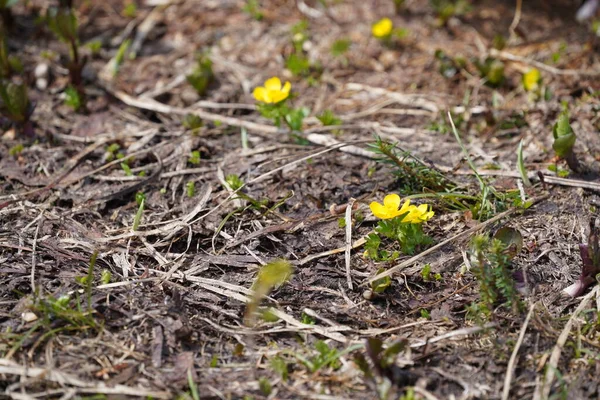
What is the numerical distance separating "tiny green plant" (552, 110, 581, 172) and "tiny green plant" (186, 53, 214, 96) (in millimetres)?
1881

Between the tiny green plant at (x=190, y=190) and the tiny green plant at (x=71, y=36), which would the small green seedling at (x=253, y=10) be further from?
the tiny green plant at (x=190, y=190)

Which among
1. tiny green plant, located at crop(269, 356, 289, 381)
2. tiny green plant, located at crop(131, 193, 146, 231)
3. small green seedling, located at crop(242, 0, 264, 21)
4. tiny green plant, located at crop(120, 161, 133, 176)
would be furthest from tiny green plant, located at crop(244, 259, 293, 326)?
small green seedling, located at crop(242, 0, 264, 21)

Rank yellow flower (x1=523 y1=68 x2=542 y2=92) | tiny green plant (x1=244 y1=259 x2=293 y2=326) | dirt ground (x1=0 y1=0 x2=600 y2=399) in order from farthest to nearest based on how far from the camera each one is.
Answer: yellow flower (x1=523 y1=68 x2=542 y2=92) → tiny green plant (x1=244 y1=259 x2=293 y2=326) → dirt ground (x1=0 y1=0 x2=600 y2=399)

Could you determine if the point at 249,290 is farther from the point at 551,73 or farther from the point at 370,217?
the point at 551,73

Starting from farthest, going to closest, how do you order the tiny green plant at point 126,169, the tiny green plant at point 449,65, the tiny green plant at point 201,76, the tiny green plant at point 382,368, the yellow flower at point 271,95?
the tiny green plant at point 449,65 → the tiny green plant at point 201,76 → the yellow flower at point 271,95 → the tiny green plant at point 126,169 → the tiny green plant at point 382,368

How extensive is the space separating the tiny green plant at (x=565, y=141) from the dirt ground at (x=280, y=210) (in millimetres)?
119

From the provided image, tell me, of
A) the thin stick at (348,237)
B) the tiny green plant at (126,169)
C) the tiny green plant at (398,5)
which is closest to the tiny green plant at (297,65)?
the tiny green plant at (398,5)

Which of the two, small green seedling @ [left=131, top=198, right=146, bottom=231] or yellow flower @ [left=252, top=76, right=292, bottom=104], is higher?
yellow flower @ [left=252, top=76, right=292, bottom=104]

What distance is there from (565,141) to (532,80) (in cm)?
86

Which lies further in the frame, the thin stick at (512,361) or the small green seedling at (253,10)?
the small green seedling at (253,10)

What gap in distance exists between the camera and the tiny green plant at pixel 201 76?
3547mm

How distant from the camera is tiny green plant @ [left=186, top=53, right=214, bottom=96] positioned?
11.6 feet

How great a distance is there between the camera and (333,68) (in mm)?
3840

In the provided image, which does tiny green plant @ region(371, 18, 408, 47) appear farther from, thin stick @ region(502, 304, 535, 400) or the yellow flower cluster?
thin stick @ region(502, 304, 535, 400)
